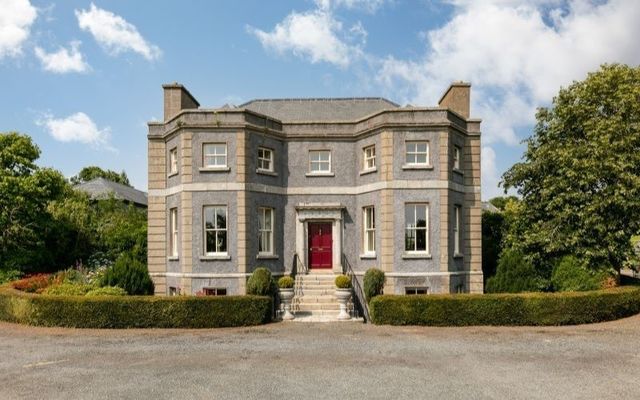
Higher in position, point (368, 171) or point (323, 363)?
point (368, 171)

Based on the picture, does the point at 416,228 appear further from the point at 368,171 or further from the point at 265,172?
the point at 265,172

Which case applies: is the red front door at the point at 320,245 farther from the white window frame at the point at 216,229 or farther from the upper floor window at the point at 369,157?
the white window frame at the point at 216,229

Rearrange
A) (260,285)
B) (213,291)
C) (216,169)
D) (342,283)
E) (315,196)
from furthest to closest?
(315,196) → (216,169) → (213,291) → (342,283) → (260,285)

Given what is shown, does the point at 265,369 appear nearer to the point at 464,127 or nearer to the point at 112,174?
the point at 464,127

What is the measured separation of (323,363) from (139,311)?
828 cm

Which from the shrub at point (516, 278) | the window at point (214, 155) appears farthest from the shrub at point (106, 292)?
the shrub at point (516, 278)

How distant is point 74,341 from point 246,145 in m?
10.7

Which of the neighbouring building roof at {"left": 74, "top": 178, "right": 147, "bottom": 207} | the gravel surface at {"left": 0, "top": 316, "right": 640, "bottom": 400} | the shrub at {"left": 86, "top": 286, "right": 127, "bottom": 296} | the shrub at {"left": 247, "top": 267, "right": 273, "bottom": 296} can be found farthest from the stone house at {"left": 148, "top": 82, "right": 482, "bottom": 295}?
the neighbouring building roof at {"left": 74, "top": 178, "right": 147, "bottom": 207}

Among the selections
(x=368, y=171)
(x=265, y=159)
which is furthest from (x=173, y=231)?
(x=368, y=171)

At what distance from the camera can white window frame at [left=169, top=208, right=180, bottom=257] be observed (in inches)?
877

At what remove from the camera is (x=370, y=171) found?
22.0 m

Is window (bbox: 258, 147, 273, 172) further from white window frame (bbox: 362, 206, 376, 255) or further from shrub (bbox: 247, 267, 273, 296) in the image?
shrub (bbox: 247, 267, 273, 296)

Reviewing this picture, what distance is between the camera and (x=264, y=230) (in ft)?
72.3

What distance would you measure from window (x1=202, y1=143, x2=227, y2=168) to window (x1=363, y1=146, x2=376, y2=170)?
6.86 m
